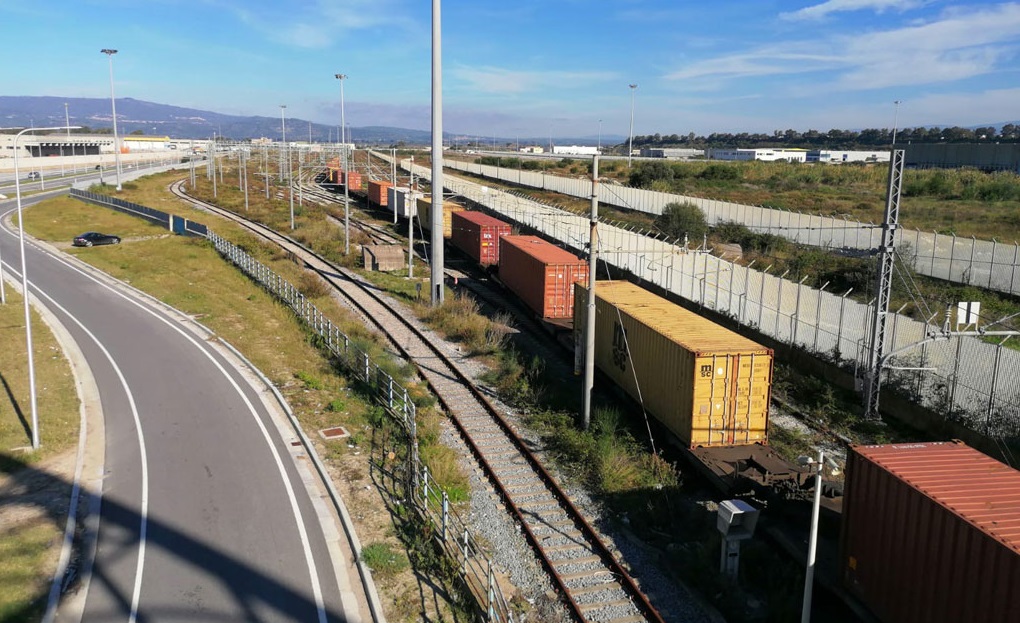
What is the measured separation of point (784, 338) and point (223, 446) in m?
18.9

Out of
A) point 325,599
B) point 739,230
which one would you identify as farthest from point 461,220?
point 325,599

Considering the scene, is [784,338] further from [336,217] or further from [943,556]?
[336,217]

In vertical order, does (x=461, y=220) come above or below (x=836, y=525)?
above

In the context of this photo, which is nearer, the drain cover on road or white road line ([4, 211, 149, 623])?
white road line ([4, 211, 149, 623])

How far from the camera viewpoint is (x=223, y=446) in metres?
18.1


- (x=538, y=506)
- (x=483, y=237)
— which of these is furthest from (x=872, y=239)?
(x=538, y=506)

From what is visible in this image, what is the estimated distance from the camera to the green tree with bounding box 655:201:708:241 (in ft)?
176

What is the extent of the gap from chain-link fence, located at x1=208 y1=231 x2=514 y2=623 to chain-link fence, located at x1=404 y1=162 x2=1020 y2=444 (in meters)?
7.09

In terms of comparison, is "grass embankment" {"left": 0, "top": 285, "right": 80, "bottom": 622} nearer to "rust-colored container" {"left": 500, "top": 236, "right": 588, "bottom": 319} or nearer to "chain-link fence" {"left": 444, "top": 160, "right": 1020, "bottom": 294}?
"chain-link fence" {"left": 444, "top": 160, "right": 1020, "bottom": 294}

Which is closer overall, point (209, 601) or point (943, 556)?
point (943, 556)

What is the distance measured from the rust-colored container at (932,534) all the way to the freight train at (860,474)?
16 mm

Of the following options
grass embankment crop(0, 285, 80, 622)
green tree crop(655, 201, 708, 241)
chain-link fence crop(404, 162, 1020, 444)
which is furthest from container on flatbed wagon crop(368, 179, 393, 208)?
grass embankment crop(0, 285, 80, 622)

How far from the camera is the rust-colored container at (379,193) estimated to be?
7075cm

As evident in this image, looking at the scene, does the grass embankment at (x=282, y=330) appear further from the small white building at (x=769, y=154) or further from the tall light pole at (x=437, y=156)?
the small white building at (x=769, y=154)
